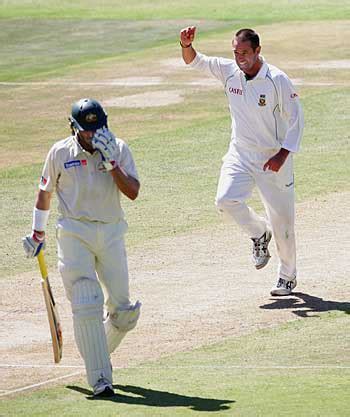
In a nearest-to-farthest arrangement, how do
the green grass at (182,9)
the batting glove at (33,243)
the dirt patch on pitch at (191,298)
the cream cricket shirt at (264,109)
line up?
1. the batting glove at (33,243)
2. the dirt patch on pitch at (191,298)
3. the cream cricket shirt at (264,109)
4. the green grass at (182,9)

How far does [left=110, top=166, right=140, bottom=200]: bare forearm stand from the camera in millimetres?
8867

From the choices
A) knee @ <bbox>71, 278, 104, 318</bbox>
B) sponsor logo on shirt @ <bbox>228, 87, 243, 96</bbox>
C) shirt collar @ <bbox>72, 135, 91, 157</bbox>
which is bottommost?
knee @ <bbox>71, 278, 104, 318</bbox>

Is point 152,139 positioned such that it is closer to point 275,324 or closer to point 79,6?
point 275,324

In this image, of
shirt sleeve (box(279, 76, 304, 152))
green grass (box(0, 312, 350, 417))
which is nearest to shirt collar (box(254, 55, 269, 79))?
shirt sleeve (box(279, 76, 304, 152))

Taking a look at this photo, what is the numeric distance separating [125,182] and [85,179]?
31 cm

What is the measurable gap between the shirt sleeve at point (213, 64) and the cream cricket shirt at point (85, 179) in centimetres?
309

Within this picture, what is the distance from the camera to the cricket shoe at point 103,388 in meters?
8.82

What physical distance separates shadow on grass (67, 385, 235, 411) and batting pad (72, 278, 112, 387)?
0.57ft

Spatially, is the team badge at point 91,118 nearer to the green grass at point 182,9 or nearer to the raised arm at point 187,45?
the raised arm at point 187,45

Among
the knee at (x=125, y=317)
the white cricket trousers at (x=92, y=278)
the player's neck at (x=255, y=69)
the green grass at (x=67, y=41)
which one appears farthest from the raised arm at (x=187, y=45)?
the green grass at (x=67, y=41)

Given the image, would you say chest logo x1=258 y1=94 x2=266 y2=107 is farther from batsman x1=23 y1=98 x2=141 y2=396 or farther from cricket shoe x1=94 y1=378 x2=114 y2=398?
cricket shoe x1=94 y1=378 x2=114 y2=398

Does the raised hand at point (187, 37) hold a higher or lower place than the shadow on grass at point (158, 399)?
higher

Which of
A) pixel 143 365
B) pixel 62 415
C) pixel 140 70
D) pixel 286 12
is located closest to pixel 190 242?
pixel 143 365

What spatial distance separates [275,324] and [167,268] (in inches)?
86.1
